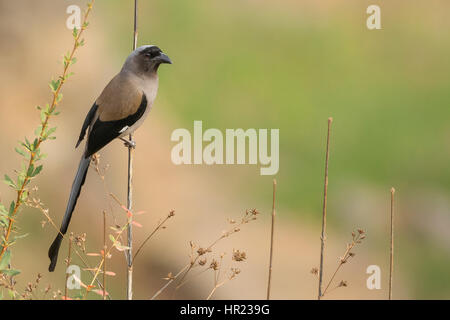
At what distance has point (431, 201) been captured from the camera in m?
8.10

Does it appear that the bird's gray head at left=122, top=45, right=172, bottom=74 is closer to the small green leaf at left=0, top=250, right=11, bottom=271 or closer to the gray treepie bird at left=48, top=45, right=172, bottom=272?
the gray treepie bird at left=48, top=45, right=172, bottom=272

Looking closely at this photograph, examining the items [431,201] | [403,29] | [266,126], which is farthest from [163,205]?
[403,29]

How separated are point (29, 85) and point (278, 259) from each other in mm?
3507

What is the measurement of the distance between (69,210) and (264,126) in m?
6.27

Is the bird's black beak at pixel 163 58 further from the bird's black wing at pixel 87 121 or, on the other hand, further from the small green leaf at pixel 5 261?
the small green leaf at pixel 5 261

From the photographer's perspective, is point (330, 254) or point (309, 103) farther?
point (309, 103)

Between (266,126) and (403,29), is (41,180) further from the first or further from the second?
(403,29)

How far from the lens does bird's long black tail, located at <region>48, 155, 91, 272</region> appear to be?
6.09ft

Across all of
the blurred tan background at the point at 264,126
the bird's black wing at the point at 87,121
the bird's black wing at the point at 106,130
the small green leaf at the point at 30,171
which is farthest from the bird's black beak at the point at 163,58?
the blurred tan background at the point at 264,126


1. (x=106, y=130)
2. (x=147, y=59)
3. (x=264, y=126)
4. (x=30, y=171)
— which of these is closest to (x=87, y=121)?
(x=106, y=130)

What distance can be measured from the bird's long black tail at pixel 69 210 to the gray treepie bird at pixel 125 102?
0.35 ft

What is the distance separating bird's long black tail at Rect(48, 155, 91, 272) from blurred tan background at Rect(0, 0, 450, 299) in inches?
156

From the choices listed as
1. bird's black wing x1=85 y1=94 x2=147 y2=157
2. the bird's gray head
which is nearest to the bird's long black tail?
bird's black wing x1=85 y1=94 x2=147 y2=157

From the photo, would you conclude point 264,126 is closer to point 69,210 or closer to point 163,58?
point 163,58
